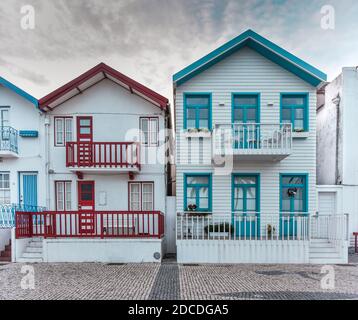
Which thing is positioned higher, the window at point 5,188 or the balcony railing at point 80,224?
the window at point 5,188

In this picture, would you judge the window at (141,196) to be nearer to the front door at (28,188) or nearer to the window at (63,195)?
the window at (63,195)

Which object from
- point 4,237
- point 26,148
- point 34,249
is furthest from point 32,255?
point 26,148

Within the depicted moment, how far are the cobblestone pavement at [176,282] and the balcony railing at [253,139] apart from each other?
4.12 m

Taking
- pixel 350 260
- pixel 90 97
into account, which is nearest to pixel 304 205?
pixel 350 260

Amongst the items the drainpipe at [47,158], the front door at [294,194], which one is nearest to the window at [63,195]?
the drainpipe at [47,158]

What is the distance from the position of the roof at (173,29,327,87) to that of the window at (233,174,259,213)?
4.65 m

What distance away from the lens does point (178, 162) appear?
9.31m

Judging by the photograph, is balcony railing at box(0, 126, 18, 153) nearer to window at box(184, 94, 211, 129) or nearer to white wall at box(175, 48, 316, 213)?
white wall at box(175, 48, 316, 213)

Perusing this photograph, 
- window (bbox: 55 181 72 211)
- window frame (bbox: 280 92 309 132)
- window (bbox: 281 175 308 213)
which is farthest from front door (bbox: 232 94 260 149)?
window (bbox: 55 181 72 211)

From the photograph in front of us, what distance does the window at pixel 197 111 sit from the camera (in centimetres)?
941

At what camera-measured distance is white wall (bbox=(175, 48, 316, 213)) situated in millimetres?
9266

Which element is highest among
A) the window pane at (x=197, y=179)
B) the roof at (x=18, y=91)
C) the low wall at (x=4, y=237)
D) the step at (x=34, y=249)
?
the roof at (x=18, y=91)

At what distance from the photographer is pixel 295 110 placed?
9406 millimetres

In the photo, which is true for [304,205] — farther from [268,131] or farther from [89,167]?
[89,167]
